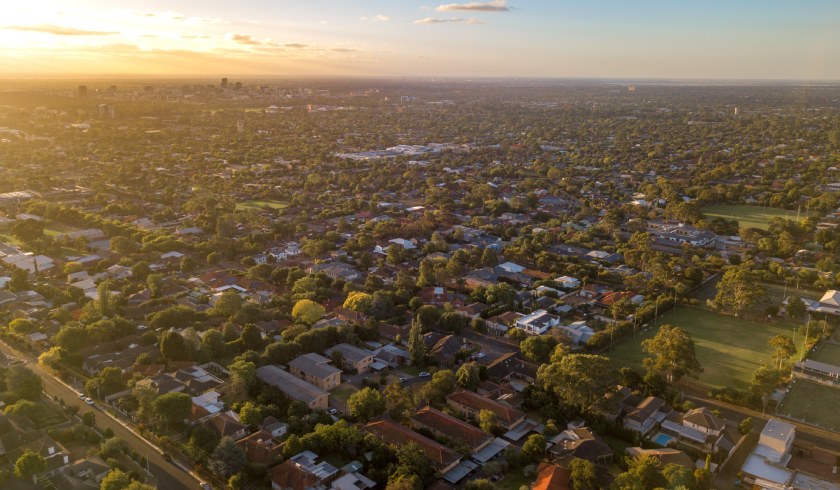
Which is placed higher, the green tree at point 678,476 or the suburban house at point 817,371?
the green tree at point 678,476

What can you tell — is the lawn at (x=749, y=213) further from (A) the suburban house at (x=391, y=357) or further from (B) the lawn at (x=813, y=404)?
(A) the suburban house at (x=391, y=357)

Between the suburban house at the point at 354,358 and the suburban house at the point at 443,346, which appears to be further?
the suburban house at the point at 443,346

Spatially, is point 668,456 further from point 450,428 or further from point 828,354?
point 828,354

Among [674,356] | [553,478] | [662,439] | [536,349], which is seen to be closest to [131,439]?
[553,478]

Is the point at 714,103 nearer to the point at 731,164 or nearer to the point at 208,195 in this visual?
the point at 731,164

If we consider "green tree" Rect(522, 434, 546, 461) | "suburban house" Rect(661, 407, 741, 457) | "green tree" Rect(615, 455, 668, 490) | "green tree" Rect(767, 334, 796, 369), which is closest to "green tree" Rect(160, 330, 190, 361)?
"green tree" Rect(522, 434, 546, 461)

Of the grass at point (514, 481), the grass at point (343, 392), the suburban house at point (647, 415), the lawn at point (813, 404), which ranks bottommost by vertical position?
the grass at point (514, 481)

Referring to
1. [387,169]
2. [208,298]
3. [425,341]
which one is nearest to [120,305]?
[208,298]

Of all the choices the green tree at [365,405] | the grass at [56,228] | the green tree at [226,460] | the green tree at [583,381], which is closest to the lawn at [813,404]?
the green tree at [583,381]
